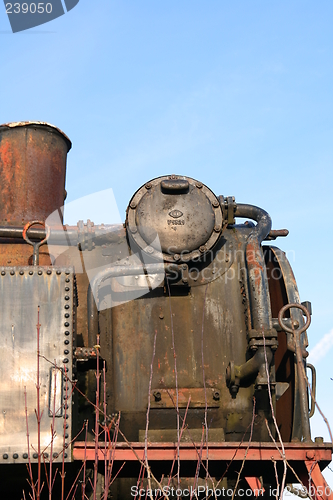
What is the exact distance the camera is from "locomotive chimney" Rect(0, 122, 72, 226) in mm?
6008

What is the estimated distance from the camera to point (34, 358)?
380 centimetres

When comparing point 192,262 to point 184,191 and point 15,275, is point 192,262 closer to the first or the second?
point 184,191

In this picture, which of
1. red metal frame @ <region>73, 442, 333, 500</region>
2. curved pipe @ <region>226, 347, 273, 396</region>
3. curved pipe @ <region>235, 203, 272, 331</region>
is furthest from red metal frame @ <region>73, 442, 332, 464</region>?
curved pipe @ <region>235, 203, 272, 331</region>

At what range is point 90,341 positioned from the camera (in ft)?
15.1

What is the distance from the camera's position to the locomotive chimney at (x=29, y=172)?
6.01 meters

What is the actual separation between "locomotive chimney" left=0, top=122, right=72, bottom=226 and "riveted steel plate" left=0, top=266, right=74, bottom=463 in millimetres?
2080

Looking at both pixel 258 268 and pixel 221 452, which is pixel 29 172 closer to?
pixel 258 268

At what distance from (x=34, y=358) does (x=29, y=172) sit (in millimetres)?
2863

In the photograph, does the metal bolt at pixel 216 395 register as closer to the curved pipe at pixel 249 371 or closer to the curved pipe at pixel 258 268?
the curved pipe at pixel 249 371

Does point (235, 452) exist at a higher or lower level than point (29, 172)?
lower

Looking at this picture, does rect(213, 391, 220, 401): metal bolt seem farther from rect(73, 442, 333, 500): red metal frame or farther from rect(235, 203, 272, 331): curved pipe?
rect(73, 442, 333, 500): red metal frame

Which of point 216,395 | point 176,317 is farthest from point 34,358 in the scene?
point 216,395

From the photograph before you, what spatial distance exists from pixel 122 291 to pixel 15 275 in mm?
1190

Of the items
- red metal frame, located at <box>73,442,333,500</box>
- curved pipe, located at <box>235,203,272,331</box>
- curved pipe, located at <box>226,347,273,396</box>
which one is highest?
curved pipe, located at <box>235,203,272,331</box>
